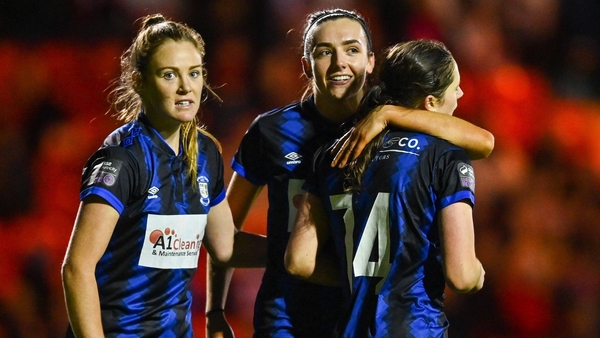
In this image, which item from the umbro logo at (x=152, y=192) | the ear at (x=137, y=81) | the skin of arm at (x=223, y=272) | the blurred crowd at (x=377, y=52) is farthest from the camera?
the blurred crowd at (x=377, y=52)

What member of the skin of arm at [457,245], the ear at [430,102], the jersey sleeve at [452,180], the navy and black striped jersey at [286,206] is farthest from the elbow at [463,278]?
the navy and black striped jersey at [286,206]

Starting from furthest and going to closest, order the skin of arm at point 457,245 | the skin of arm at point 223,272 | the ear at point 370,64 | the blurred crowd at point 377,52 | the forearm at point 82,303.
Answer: the blurred crowd at point 377,52 → the skin of arm at point 223,272 → the ear at point 370,64 → the forearm at point 82,303 → the skin of arm at point 457,245

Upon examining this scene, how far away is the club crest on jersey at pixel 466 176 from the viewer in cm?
163

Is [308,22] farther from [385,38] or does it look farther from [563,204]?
[563,204]

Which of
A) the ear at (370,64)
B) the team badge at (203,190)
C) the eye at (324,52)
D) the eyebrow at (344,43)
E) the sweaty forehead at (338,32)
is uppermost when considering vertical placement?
the sweaty forehead at (338,32)

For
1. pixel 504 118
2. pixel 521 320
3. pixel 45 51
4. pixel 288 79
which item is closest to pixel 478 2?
pixel 504 118

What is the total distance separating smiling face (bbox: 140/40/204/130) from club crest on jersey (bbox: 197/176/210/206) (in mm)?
152

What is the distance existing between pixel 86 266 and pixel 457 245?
80cm

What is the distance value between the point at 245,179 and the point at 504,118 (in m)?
2.51

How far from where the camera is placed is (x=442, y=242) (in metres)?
1.60

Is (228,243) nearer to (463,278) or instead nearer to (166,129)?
(166,129)

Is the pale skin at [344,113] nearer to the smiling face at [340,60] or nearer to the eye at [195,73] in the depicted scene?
the smiling face at [340,60]

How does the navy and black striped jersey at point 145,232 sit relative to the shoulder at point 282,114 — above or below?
below

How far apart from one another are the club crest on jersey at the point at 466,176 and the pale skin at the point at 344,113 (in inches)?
3.2
